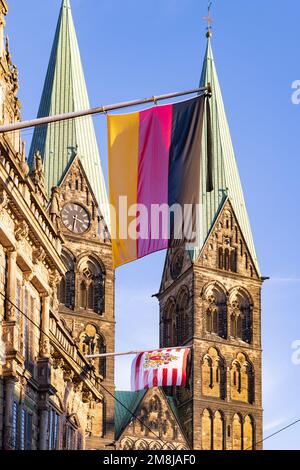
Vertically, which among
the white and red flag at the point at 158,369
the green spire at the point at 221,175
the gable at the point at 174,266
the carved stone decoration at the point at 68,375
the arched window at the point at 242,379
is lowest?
the carved stone decoration at the point at 68,375

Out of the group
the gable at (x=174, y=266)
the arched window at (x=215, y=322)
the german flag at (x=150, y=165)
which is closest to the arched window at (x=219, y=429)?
the arched window at (x=215, y=322)

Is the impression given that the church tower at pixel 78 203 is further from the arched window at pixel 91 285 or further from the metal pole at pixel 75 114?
the metal pole at pixel 75 114

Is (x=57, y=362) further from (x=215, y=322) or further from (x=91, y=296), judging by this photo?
(x=215, y=322)

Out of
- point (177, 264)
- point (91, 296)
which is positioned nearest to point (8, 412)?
point (91, 296)

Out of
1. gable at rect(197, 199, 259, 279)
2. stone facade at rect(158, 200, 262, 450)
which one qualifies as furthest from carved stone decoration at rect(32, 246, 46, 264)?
gable at rect(197, 199, 259, 279)

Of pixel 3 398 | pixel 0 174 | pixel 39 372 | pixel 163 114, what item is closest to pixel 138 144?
pixel 163 114

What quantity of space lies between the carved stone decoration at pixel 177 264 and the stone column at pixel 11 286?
79685 mm

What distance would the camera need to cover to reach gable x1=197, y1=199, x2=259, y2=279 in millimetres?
112188

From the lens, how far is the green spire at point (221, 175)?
114 meters

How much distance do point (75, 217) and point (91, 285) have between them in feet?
17.8

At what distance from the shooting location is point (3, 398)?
32.4 m

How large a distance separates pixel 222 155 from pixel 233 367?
1795cm

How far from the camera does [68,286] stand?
10262 centimetres
